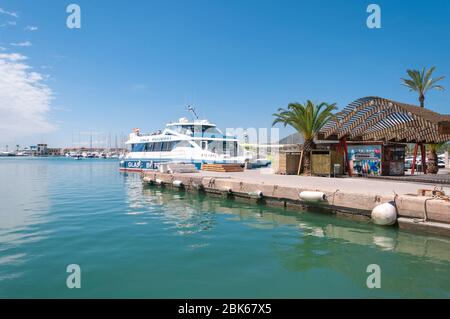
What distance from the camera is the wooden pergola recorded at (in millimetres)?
17119

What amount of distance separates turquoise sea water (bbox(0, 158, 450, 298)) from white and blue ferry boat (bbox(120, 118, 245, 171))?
21.3m

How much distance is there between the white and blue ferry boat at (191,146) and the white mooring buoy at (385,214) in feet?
80.1

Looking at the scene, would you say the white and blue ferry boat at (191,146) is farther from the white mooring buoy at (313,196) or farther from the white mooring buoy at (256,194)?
the white mooring buoy at (313,196)

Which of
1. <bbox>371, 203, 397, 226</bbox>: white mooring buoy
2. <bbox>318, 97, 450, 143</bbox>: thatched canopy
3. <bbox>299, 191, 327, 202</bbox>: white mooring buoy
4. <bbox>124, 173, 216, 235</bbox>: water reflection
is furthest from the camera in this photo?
<bbox>318, 97, 450, 143</bbox>: thatched canopy

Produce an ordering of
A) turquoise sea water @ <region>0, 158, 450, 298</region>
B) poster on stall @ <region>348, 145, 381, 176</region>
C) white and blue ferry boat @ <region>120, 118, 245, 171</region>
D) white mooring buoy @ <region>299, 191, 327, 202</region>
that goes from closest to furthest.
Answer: turquoise sea water @ <region>0, 158, 450, 298</region> < white mooring buoy @ <region>299, 191, 327, 202</region> < poster on stall @ <region>348, 145, 381, 176</region> < white and blue ferry boat @ <region>120, 118, 245, 171</region>

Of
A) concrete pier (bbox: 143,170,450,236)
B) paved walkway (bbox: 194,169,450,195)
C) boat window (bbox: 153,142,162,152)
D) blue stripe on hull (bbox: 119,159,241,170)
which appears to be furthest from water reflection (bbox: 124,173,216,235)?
boat window (bbox: 153,142,162,152)

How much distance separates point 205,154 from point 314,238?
83.9ft

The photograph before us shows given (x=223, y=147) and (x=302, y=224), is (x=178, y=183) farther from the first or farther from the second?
(x=223, y=147)

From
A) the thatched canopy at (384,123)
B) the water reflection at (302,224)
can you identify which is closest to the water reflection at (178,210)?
the water reflection at (302,224)

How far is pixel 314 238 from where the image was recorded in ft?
32.2

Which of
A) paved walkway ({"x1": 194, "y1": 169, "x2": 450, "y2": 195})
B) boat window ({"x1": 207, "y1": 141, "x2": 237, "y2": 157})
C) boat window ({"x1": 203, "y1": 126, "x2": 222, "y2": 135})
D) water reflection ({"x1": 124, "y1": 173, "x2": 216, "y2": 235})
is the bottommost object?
water reflection ({"x1": 124, "y1": 173, "x2": 216, "y2": 235})

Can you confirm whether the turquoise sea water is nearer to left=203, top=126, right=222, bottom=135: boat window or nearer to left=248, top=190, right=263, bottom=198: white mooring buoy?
left=248, top=190, right=263, bottom=198: white mooring buoy

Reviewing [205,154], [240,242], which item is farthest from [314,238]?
[205,154]
